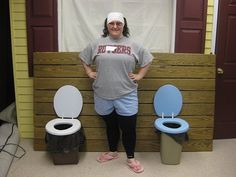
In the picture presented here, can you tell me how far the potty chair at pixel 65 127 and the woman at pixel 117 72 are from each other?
1.13ft

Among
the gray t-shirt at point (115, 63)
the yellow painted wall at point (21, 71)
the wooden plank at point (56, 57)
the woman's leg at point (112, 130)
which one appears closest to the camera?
the gray t-shirt at point (115, 63)

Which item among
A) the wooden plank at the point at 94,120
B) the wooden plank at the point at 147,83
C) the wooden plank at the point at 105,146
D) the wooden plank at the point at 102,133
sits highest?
the wooden plank at the point at 147,83

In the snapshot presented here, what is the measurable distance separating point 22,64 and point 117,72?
4.12 ft

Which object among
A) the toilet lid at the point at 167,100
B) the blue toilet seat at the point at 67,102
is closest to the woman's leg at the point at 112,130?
the blue toilet seat at the point at 67,102

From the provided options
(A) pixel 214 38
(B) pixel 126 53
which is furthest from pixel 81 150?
(A) pixel 214 38

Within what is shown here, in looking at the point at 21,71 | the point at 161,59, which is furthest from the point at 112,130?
the point at 21,71

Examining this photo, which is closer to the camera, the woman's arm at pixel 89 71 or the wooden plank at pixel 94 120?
the woman's arm at pixel 89 71

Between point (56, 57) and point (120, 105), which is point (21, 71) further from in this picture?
point (120, 105)

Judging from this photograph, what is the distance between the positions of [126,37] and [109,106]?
26.0 inches

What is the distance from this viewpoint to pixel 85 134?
3055 mm

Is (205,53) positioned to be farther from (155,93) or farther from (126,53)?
(126,53)

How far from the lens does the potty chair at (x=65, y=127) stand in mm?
2646

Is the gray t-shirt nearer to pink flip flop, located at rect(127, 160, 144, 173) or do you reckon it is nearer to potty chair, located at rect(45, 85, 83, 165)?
potty chair, located at rect(45, 85, 83, 165)

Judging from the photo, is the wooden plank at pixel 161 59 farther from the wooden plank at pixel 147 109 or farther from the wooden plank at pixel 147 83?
the wooden plank at pixel 147 109
